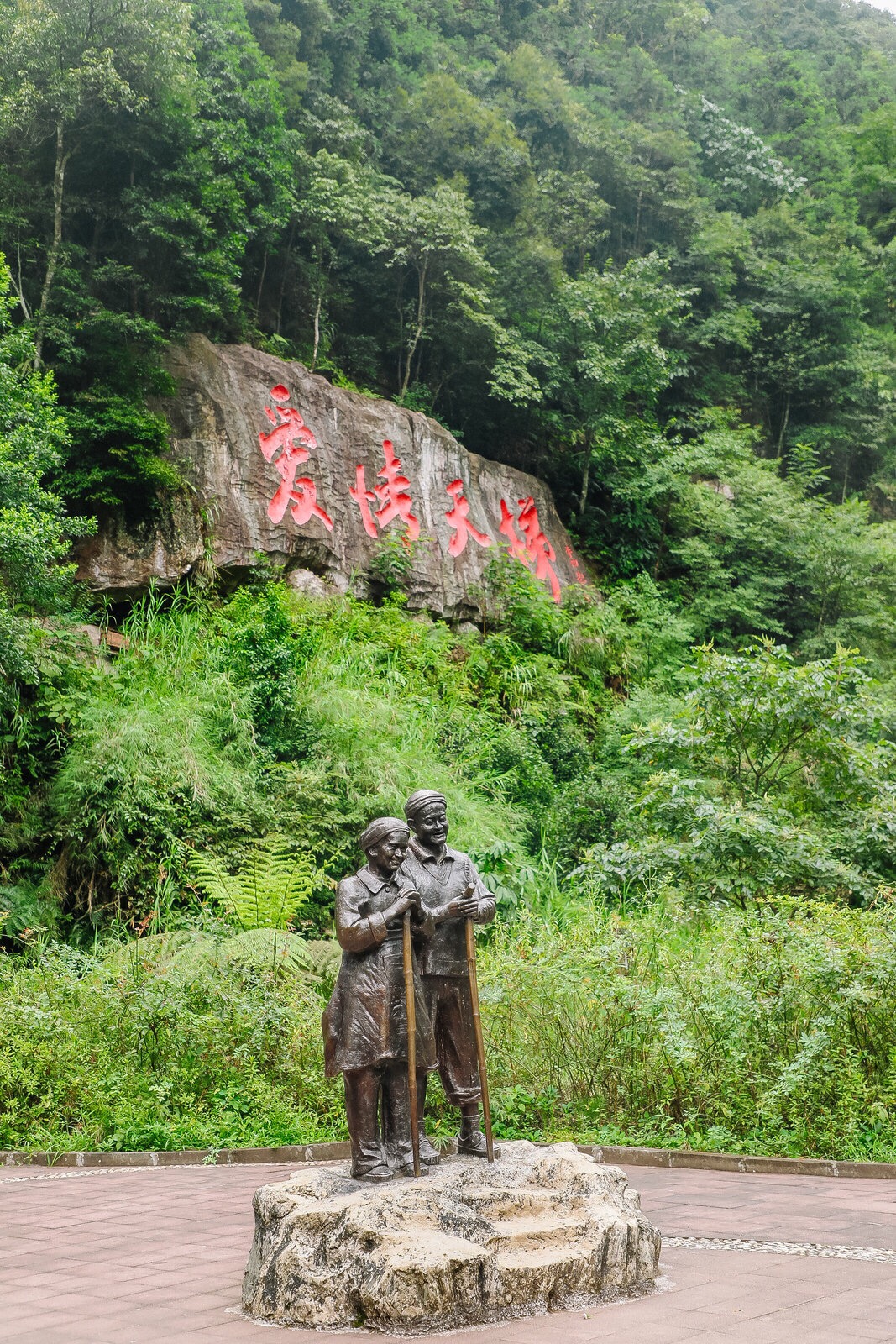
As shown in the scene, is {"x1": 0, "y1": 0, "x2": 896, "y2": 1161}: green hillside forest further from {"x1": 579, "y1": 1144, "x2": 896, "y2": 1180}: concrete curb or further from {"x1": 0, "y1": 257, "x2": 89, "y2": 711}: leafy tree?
{"x1": 579, "y1": 1144, "x2": 896, "y2": 1180}: concrete curb

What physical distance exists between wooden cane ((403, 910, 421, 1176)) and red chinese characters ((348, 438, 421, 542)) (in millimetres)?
11090

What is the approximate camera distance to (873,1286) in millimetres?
3770

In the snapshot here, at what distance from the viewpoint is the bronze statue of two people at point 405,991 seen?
4.38 metres

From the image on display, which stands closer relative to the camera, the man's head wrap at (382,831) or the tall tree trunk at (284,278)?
the man's head wrap at (382,831)

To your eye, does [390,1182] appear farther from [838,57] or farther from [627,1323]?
[838,57]

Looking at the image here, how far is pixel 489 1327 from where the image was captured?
3570 millimetres

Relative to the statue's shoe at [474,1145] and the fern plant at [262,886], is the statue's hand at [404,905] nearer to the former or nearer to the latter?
the statue's shoe at [474,1145]

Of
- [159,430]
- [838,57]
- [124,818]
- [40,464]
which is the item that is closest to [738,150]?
[838,57]

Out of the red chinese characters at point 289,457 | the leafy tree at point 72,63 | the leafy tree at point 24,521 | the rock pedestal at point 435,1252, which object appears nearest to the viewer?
the rock pedestal at point 435,1252

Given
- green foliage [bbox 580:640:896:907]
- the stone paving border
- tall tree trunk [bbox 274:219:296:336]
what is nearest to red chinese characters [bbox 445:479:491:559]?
tall tree trunk [bbox 274:219:296:336]

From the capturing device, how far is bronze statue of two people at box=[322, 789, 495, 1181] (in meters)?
4.38

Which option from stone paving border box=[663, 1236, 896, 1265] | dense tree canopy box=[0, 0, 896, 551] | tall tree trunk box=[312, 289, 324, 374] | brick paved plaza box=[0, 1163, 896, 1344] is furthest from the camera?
tall tree trunk box=[312, 289, 324, 374]

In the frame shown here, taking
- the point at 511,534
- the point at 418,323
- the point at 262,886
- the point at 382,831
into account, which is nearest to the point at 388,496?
the point at 511,534

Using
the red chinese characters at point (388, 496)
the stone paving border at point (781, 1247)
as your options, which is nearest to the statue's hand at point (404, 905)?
the stone paving border at point (781, 1247)
